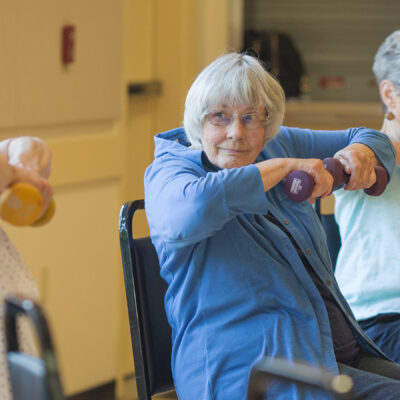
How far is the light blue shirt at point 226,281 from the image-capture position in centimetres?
146

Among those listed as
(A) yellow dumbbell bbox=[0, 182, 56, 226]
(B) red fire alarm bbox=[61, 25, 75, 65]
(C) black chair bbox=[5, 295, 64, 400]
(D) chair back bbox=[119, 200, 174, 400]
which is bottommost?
(D) chair back bbox=[119, 200, 174, 400]

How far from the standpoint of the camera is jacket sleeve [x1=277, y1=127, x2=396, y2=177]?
1.84 m

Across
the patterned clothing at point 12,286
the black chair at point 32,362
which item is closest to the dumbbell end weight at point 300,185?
the patterned clothing at point 12,286

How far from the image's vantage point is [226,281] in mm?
1521

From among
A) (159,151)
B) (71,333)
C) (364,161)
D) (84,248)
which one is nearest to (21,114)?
(84,248)

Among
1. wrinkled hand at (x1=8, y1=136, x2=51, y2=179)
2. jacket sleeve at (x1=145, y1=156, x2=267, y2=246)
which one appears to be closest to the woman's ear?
jacket sleeve at (x1=145, y1=156, x2=267, y2=246)

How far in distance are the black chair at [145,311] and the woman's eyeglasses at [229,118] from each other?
243 millimetres

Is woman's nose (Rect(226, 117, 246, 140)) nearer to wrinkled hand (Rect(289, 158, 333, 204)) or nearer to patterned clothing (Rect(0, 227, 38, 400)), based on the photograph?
wrinkled hand (Rect(289, 158, 333, 204))

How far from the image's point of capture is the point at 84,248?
124 inches

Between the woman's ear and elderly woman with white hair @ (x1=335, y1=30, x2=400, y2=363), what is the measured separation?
2 cm

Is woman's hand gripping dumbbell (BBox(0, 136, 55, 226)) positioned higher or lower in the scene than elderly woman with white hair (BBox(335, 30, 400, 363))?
higher

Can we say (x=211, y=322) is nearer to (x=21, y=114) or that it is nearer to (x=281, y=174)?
(x=281, y=174)

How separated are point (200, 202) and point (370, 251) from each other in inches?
26.0

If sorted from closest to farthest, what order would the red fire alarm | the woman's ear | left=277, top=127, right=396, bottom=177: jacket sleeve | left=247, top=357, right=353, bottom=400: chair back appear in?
1. left=247, top=357, right=353, bottom=400: chair back
2. left=277, top=127, right=396, bottom=177: jacket sleeve
3. the woman's ear
4. the red fire alarm
